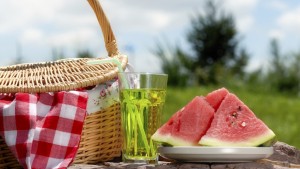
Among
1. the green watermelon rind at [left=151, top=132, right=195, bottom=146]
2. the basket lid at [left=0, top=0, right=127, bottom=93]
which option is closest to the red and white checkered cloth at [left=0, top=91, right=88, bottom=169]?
the basket lid at [left=0, top=0, right=127, bottom=93]

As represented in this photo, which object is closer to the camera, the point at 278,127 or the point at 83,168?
the point at 83,168

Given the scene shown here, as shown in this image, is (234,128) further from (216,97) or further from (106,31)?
(106,31)

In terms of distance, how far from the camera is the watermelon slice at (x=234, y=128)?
6.06 feet

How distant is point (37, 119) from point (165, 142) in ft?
1.39

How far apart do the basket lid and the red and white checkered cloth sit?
1.2 inches

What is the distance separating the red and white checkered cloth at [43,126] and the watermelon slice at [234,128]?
43cm

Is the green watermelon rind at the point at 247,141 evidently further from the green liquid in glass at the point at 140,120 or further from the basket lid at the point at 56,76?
the basket lid at the point at 56,76

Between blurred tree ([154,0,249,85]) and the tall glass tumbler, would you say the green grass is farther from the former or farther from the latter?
blurred tree ([154,0,249,85])

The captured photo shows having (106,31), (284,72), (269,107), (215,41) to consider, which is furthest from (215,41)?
(106,31)

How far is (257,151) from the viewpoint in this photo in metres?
1.78

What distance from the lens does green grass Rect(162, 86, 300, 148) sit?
6.80 meters

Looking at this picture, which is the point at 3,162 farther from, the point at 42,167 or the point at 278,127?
the point at 278,127

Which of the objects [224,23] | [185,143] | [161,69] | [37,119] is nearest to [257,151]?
[185,143]

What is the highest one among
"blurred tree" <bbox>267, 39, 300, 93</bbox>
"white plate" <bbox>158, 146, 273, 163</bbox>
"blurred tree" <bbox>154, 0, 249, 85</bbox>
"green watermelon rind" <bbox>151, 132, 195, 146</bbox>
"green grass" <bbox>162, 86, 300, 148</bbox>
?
"blurred tree" <bbox>154, 0, 249, 85</bbox>
